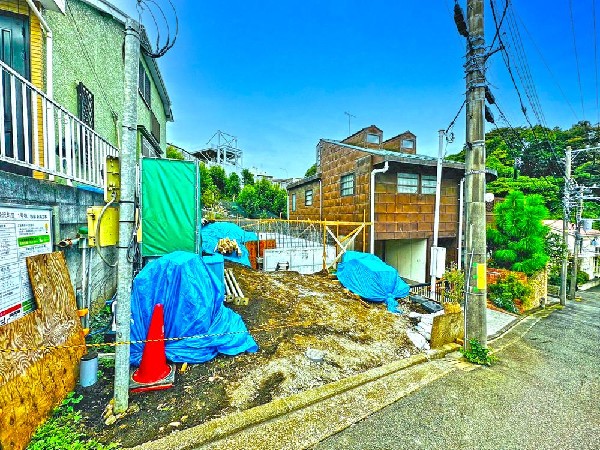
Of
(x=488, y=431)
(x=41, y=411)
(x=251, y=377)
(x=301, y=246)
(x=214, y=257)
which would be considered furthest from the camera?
(x=301, y=246)

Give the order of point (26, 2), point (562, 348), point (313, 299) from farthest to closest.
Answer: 1. point (313, 299)
2. point (562, 348)
3. point (26, 2)

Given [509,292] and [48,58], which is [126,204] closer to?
[48,58]

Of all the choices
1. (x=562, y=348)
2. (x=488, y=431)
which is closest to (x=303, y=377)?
(x=488, y=431)

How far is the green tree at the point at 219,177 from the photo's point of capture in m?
28.5

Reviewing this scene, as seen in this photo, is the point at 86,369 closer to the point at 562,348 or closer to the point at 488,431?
the point at 488,431

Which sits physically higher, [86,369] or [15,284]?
[15,284]

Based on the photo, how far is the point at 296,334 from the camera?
5.06m

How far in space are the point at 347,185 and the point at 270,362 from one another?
9.70 m

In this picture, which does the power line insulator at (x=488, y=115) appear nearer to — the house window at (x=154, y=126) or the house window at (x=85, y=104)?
the house window at (x=85, y=104)

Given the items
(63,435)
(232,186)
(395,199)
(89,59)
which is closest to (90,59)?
(89,59)

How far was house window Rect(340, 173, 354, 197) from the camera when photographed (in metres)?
12.2

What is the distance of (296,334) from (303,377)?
3.91 feet

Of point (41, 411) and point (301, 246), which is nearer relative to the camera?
point (41, 411)

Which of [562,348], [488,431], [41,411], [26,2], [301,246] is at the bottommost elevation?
[562,348]
